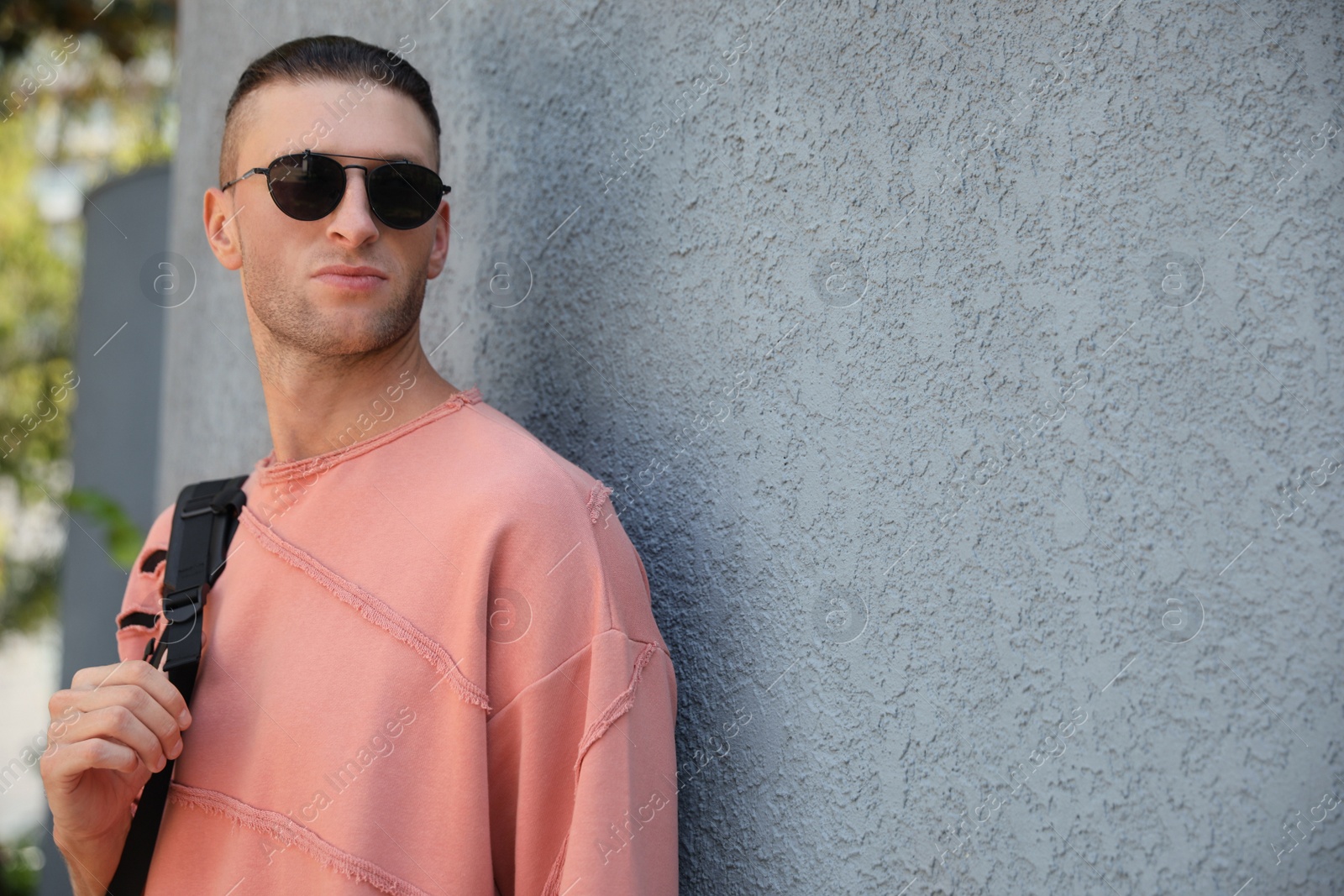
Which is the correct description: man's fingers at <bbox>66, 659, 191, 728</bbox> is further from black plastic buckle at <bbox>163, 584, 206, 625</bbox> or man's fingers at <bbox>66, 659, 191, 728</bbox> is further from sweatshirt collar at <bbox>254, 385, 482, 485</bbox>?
sweatshirt collar at <bbox>254, 385, 482, 485</bbox>

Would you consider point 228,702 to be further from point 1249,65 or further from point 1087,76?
point 1249,65

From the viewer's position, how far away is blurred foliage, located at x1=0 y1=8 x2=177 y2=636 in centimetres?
745

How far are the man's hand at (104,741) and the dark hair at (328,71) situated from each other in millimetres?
983

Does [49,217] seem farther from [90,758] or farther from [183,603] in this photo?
[90,758]

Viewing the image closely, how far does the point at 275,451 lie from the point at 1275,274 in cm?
176

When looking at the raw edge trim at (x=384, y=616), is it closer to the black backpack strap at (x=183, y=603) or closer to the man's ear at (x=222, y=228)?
the black backpack strap at (x=183, y=603)

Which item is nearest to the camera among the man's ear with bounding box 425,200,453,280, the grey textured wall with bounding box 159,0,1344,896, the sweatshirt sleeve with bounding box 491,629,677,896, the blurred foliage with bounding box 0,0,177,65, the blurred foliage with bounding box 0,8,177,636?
the grey textured wall with bounding box 159,0,1344,896

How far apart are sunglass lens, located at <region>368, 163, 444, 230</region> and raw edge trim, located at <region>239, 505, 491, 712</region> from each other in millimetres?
615

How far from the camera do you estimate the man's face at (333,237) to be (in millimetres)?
1813

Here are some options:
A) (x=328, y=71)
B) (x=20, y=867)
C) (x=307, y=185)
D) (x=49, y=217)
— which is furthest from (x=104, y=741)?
(x=49, y=217)

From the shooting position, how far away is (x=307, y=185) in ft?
5.89

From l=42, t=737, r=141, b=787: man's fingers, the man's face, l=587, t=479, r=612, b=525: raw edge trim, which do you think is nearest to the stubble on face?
the man's face

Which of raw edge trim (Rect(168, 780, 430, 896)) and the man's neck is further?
the man's neck

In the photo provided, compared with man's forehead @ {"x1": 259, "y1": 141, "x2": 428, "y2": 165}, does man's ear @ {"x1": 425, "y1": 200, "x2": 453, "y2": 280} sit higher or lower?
lower
